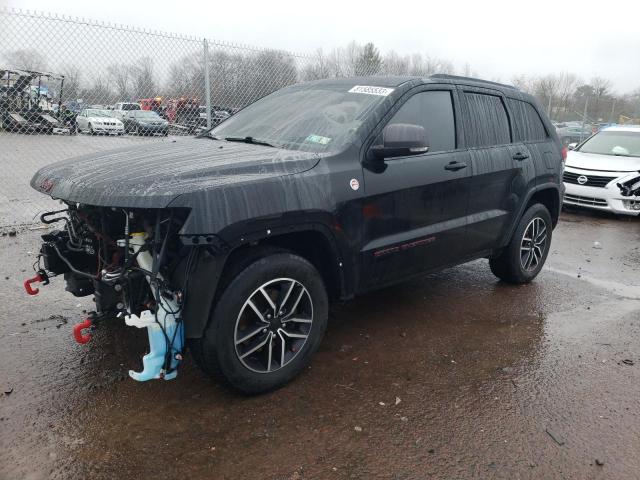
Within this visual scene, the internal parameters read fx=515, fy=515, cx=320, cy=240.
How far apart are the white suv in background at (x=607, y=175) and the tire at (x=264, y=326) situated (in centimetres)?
771

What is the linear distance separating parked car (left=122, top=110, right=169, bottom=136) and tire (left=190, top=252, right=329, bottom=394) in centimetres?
566

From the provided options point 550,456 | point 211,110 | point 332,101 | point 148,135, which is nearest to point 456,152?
point 332,101

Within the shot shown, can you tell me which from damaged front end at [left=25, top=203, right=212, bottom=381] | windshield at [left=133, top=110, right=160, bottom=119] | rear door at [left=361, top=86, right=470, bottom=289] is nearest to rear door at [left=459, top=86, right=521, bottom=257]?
rear door at [left=361, top=86, right=470, bottom=289]

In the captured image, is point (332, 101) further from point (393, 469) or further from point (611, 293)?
point (611, 293)

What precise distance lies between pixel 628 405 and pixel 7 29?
6.90 metres

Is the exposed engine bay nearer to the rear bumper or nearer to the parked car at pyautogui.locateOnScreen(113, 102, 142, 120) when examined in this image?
the rear bumper

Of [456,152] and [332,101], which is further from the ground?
[332,101]

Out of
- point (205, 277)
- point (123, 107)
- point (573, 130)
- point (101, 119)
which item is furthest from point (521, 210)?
point (573, 130)

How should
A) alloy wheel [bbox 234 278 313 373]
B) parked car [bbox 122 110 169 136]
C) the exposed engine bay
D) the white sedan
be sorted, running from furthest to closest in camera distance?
the exposed engine bay, parked car [bbox 122 110 169 136], the white sedan, alloy wheel [bbox 234 278 313 373]

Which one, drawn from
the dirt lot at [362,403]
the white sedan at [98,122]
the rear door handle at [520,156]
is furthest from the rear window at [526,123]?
the white sedan at [98,122]

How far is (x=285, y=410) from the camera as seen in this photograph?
2.88 meters

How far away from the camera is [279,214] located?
2775mm

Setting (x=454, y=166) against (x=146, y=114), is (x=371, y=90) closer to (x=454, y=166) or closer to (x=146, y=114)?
(x=454, y=166)

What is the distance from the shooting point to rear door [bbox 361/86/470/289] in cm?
335
